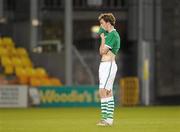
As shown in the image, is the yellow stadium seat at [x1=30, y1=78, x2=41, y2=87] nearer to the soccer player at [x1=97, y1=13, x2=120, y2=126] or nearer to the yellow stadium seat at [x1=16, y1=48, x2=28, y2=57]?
the yellow stadium seat at [x1=16, y1=48, x2=28, y2=57]

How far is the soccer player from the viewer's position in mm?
14898

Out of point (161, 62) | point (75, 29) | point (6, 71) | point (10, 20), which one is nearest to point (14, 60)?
point (6, 71)

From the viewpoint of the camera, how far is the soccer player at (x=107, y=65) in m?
14.9

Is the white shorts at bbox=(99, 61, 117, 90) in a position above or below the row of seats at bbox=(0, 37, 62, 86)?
above

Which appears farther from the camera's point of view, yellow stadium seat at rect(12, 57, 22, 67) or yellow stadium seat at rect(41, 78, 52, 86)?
yellow stadium seat at rect(12, 57, 22, 67)

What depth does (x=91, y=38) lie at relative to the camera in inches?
1709

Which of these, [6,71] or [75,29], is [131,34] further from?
[6,71]

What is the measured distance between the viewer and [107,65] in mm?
14914

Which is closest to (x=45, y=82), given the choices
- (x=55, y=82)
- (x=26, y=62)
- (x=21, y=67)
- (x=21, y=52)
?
(x=55, y=82)

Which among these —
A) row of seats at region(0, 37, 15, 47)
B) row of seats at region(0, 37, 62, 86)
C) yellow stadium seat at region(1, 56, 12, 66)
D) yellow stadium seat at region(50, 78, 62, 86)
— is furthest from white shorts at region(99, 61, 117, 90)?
row of seats at region(0, 37, 15, 47)

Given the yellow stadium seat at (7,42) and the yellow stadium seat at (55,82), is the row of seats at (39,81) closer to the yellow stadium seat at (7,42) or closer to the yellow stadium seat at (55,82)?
the yellow stadium seat at (55,82)

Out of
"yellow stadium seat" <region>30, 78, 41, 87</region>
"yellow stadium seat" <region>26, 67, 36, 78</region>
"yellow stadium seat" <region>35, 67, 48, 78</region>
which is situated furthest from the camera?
"yellow stadium seat" <region>35, 67, 48, 78</region>

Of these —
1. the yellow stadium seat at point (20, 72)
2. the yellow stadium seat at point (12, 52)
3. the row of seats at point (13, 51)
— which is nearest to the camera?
the yellow stadium seat at point (20, 72)

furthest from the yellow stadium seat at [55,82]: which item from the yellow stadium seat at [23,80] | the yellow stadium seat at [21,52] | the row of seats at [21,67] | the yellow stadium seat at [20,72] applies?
the yellow stadium seat at [21,52]
